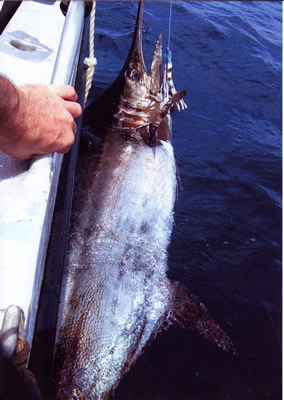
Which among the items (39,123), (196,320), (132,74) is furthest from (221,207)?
(39,123)

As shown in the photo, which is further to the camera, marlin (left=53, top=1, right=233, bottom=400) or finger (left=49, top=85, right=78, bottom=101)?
marlin (left=53, top=1, right=233, bottom=400)

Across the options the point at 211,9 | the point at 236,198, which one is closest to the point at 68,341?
the point at 236,198

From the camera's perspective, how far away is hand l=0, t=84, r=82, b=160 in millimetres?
1206

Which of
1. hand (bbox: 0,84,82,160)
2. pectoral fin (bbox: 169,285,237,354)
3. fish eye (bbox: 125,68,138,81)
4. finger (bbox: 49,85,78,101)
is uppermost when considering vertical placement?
finger (bbox: 49,85,78,101)

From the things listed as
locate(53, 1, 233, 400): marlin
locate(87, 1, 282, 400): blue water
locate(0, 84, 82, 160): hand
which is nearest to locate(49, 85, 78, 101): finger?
locate(0, 84, 82, 160): hand

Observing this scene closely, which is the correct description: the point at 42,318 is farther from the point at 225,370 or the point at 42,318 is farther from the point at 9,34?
the point at 9,34

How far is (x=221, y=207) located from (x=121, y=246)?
1328 millimetres

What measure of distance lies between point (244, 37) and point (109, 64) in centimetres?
337

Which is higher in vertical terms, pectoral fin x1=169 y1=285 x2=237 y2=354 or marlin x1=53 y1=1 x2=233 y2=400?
marlin x1=53 y1=1 x2=233 y2=400

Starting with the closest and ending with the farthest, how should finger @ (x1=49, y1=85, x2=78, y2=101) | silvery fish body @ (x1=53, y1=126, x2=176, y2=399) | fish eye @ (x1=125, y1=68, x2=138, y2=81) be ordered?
finger @ (x1=49, y1=85, x2=78, y2=101)
silvery fish body @ (x1=53, y1=126, x2=176, y2=399)
fish eye @ (x1=125, y1=68, x2=138, y2=81)

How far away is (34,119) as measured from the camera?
128 centimetres

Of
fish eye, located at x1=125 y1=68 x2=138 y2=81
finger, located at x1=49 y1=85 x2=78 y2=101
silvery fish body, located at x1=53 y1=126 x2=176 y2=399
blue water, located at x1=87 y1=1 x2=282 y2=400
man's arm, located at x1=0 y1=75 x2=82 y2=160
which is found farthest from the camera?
fish eye, located at x1=125 y1=68 x2=138 y2=81

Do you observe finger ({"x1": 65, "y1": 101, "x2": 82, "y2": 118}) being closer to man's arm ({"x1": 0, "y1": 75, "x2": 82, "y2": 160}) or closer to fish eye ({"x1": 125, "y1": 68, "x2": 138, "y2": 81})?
man's arm ({"x1": 0, "y1": 75, "x2": 82, "y2": 160})

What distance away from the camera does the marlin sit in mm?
1629
